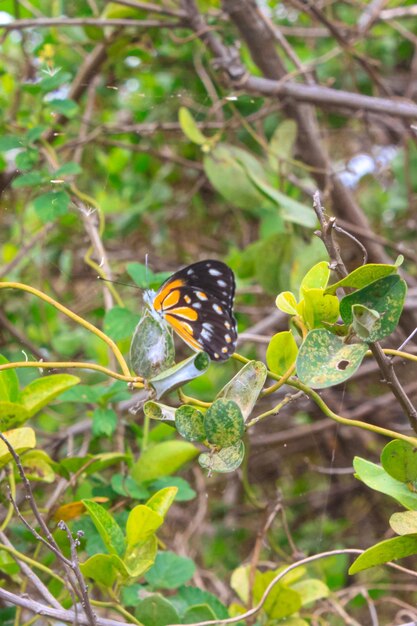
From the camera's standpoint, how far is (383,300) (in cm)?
60

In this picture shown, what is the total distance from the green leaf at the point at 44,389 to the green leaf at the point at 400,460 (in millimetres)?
340

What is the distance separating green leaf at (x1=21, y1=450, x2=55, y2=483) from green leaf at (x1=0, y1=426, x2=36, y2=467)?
0.11m

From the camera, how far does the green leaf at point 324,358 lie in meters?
0.60

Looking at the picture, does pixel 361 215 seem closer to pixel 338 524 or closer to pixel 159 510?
pixel 338 524

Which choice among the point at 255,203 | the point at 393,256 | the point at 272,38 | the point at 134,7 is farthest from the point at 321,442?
the point at 134,7

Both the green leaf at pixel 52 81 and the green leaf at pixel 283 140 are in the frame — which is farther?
the green leaf at pixel 283 140

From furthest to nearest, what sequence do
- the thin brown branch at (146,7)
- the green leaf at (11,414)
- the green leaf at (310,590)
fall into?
the thin brown branch at (146,7) < the green leaf at (310,590) < the green leaf at (11,414)

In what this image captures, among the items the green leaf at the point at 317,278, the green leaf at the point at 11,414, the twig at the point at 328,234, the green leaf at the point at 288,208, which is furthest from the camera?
the green leaf at the point at 288,208

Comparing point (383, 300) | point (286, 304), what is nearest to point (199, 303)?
point (286, 304)

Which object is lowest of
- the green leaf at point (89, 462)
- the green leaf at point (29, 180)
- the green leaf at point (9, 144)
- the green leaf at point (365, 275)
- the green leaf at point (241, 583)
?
the green leaf at point (241, 583)

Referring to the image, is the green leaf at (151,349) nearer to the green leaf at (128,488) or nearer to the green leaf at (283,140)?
the green leaf at (128,488)

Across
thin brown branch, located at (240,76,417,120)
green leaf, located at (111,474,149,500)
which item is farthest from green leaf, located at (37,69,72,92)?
green leaf, located at (111,474,149,500)

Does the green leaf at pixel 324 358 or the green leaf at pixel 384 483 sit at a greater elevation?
the green leaf at pixel 324 358

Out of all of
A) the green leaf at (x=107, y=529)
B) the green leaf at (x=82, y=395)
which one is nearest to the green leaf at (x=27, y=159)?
the green leaf at (x=82, y=395)
